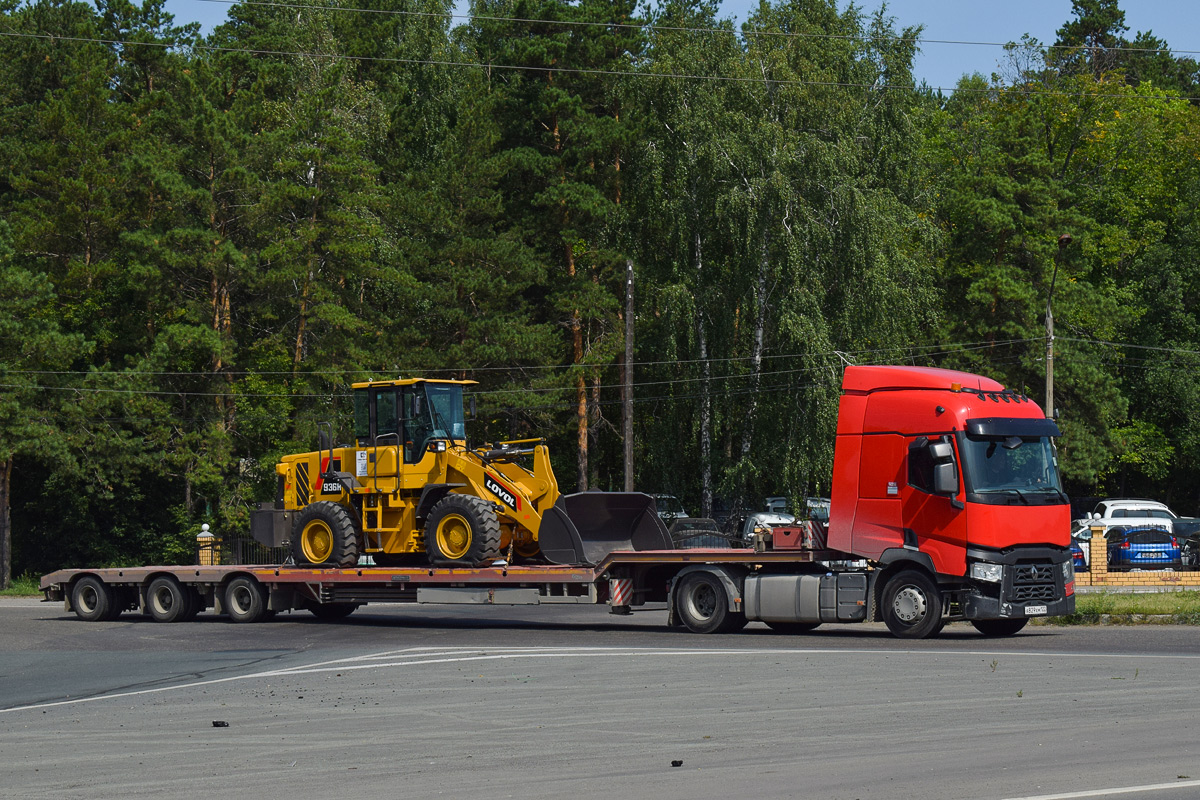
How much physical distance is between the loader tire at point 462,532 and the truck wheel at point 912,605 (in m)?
6.44

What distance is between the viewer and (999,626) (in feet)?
63.5

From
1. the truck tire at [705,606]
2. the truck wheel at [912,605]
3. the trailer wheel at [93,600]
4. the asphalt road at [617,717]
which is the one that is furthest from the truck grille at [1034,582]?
the trailer wheel at [93,600]

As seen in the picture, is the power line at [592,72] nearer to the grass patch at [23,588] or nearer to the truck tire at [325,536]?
the grass patch at [23,588]

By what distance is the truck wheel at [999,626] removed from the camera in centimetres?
1925

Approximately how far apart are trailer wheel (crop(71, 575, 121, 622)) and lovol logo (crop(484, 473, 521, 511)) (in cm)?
767

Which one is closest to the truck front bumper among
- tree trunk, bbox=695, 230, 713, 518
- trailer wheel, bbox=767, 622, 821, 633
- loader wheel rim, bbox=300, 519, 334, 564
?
trailer wheel, bbox=767, 622, 821, 633

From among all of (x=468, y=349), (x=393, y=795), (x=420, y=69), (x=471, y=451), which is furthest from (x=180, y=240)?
(x=393, y=795)

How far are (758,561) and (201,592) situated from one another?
10573 millimetres

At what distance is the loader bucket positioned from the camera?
21469 mm

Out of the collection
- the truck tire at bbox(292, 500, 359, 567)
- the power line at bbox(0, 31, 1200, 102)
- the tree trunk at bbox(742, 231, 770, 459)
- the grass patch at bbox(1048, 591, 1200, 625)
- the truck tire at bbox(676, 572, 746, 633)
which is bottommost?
the grass patch at bbox(1048, 591, 1200, 625)

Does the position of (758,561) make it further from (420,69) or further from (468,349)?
(420,69)

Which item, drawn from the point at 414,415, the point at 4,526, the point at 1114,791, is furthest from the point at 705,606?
the point at 4,526

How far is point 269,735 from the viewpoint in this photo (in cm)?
1120

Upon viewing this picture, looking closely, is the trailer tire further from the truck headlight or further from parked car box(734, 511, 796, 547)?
parked car box(734, 511, 796, 547)
